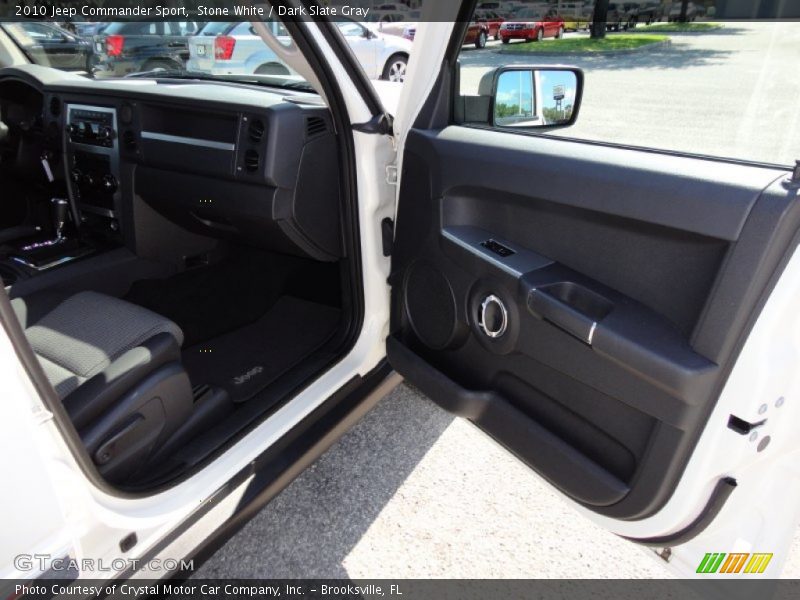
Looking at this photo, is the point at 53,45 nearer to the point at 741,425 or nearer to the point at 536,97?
the point at 536,97

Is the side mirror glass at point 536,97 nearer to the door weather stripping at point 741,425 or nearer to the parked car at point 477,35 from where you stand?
the parked car at point 477,35

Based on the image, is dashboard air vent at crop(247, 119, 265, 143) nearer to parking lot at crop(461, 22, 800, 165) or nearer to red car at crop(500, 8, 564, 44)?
red car at crop(500, 8, 564, 44)

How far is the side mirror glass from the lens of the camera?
1.61 metres

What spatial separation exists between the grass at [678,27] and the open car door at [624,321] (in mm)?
256

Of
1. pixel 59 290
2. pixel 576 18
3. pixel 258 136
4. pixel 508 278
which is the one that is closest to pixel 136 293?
pixel 59 290

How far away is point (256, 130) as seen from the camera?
2.03 metres

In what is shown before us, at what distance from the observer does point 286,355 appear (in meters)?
2.38

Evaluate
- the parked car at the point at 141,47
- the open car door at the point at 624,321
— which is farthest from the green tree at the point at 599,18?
the parked car at the point at 141,47

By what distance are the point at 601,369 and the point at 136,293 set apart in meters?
2.26

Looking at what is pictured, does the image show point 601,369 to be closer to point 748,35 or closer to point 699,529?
point 699,529

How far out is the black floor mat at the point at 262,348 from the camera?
2.22 m

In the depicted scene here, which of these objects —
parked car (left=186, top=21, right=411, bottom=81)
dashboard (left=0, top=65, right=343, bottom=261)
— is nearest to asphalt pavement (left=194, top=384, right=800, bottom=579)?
dashboard (left=0, top=65, right=343, bottom=261)

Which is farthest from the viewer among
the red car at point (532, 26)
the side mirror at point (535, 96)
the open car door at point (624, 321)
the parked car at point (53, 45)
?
the parked car at point (53, 45)

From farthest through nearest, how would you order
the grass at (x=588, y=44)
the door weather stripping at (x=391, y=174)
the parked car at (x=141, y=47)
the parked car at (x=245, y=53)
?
the parked car at (x=141, y=47)
the parked car at (x=245, y=53)
the door weather stripping at (x=391, y=174)
the grass at (x=588, y=44)
